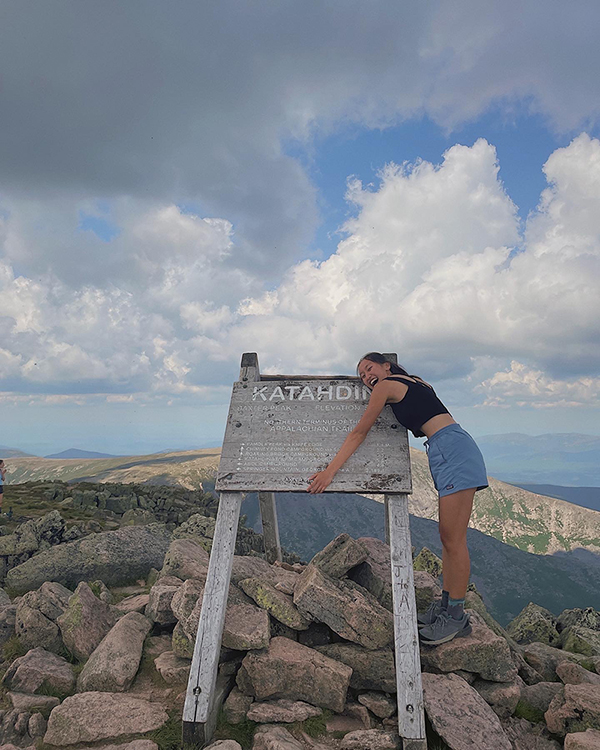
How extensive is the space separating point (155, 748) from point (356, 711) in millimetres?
2879

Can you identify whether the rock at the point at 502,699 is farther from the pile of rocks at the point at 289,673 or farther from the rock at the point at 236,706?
the rock at the point at 236,706

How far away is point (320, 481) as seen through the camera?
299 inches

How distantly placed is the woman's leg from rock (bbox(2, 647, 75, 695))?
654 cm

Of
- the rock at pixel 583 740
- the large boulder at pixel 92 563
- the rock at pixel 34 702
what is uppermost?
the large boulder at pixel 92 563

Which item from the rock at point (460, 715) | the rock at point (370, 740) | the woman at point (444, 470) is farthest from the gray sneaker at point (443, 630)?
the rock at point (370, 740)

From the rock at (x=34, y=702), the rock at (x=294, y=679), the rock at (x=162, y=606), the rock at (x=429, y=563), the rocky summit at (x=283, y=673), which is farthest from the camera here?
the rock at (x=429, y=563)

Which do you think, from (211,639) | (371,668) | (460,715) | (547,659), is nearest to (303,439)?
(211,639)

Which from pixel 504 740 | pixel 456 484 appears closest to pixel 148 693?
pixel 504 740

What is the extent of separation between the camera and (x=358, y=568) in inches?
366

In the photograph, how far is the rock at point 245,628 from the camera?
7316 millimetres

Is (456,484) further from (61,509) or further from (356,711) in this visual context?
(61,509)

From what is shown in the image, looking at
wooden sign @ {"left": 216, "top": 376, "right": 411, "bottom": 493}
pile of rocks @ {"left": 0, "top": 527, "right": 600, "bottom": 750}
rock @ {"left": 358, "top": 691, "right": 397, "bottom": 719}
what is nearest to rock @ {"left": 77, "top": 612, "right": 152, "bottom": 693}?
pile of rocks @ {"left": 0, "top": 527, "right": 600, "bottom": 750}

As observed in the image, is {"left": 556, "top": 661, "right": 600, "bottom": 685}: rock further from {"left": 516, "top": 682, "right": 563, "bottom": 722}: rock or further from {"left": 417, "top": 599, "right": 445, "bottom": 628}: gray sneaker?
{"left": 417, "top": 599, "right": 445, "bottom": 628}: gray sneaker

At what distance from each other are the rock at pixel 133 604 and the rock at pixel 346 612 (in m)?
4.03
